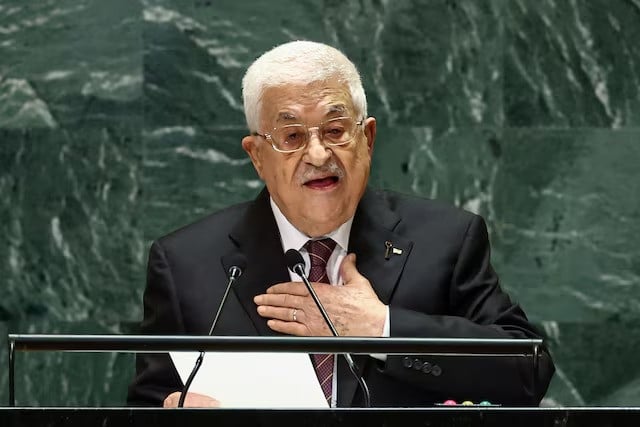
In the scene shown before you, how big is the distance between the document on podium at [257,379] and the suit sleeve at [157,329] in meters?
0.42

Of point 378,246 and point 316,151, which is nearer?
point 316,151

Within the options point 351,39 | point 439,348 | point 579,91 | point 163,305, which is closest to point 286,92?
point 163,305

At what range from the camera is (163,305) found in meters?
3.93

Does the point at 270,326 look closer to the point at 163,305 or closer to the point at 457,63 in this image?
the point at 163,305

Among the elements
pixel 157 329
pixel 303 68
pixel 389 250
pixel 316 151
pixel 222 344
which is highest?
pixel 303 68

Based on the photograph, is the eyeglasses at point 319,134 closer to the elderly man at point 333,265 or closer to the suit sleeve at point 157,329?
the elderly man at point 333,265

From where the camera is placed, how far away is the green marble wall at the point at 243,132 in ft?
18.6

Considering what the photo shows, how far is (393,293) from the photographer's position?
3.94m

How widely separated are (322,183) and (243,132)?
187cm

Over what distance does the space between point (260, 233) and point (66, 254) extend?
188cm

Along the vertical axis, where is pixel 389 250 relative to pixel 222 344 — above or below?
below
